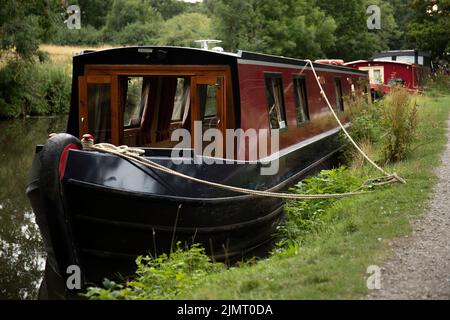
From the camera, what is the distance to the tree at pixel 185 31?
158ft

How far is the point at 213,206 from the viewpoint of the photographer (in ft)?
22.4

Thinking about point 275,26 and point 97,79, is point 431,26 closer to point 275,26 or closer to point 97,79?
point 275,26

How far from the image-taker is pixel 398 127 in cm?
943

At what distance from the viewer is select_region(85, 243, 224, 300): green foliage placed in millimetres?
4918

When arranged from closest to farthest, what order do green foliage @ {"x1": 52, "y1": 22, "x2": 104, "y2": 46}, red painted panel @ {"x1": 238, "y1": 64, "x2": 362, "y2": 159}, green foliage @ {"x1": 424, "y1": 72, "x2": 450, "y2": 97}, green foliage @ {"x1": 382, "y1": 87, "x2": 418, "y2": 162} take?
1. red painted panel @ {"x1": 238, "y1": 64, "x2": 362, "y2": 159}
2. green foliage @ {"x1": 382, "y1": 87, "x2": 418, "y2": 162}
3. green foliage @ {"x1": 424, "y1": 72, "x2": 450, "y2": 97}
4. green foliage @ {"x1": 52, "y1": 22, "x2": 104, "y2": 46}

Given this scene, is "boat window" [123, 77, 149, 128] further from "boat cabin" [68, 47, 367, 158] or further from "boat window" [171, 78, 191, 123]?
"boat window" [171, 78, 191, 123]

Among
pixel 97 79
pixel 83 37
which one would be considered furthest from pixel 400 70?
pixel 83 37

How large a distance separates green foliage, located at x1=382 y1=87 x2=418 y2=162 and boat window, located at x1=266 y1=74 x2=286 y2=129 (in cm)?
168

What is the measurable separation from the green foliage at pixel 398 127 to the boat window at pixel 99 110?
4.27 metres

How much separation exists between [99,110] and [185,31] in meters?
46.4

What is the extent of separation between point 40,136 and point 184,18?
48.7m

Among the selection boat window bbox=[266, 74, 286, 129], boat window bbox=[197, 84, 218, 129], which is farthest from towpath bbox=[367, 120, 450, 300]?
boat window bbox=[266, 74, 286, 129]

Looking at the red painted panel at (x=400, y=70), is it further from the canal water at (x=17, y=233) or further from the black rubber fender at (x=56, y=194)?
the black rubber fender at (x=56, y=194)
